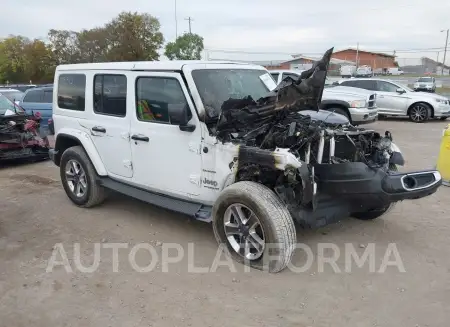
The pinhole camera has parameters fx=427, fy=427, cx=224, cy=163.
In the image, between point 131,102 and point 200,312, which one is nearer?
point 200,312

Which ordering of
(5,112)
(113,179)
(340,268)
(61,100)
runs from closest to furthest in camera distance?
(340,268)
(113,179)
(61,100)
(5,112)

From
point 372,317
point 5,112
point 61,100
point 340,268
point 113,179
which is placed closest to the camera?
point 372,317

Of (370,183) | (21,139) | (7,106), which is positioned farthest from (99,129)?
(7,106)

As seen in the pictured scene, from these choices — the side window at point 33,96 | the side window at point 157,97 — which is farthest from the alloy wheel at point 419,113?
the side window at point 157,97

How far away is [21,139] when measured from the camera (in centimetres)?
891

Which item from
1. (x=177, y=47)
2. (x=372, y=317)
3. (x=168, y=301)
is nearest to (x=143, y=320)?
(x=168, y=301)

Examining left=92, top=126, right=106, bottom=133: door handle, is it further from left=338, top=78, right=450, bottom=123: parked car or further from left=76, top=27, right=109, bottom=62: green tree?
left=76, top=27, right=109, bottom=62: green tree

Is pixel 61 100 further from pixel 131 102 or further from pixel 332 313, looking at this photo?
pixel 332 313

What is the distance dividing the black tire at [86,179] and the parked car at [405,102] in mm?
12655

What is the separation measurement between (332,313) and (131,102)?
3.19 metres

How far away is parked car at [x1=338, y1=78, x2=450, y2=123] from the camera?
15.4 m

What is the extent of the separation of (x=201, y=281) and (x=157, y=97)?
2.10 m

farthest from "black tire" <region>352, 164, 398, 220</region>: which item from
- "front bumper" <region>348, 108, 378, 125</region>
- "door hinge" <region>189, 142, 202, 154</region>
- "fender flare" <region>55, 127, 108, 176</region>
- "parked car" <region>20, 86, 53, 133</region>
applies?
"parked car" <region>20, 86, 53, 133</region>

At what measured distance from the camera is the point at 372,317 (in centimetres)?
333
